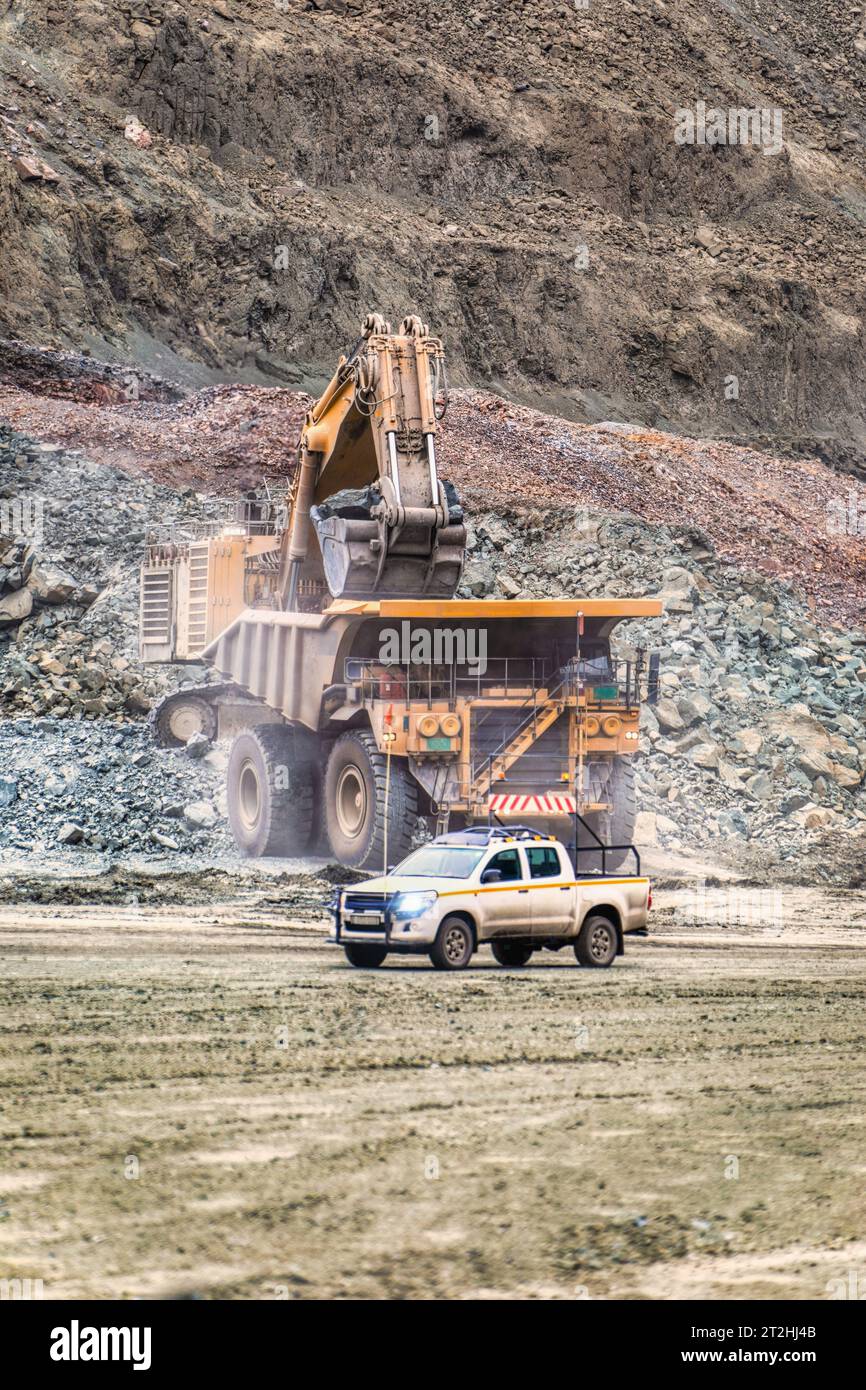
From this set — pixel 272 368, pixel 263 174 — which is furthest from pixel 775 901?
pixel 263 174

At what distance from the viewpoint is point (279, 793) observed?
18906mm

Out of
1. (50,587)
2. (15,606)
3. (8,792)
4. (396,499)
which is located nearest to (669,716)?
(396,499)

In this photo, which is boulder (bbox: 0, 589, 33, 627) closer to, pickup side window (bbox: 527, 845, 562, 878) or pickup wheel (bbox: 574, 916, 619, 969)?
pickup side window (bbox: 527, 845, 562, 878)

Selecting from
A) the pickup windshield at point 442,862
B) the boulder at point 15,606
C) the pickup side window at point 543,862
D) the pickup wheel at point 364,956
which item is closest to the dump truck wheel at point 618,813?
the pickup side window at point 543,862

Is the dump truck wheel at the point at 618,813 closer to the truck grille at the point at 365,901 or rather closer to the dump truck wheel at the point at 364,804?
the dump truck wheel at the point at 364,804

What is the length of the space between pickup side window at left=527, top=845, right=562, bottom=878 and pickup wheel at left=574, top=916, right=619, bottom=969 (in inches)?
19.2

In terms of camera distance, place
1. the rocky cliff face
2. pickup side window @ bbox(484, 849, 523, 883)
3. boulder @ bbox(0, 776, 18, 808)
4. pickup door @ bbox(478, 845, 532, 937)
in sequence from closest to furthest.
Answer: pickup door @ bbox(478, 845, 532, 937) < pickup side window @ bbox(484, 849, 523, 883) < boulder @ bbox(0, 776, 18, 808) < the rocky cliff face

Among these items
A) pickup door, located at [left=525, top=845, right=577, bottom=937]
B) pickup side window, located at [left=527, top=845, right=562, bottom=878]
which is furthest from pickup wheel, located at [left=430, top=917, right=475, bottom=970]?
pickup side window, located at [left=527, top=845, right=562, bottom=878]

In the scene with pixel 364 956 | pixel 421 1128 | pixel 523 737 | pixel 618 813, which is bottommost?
pixel 364 956

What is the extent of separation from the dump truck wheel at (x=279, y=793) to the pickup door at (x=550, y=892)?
5575 mm

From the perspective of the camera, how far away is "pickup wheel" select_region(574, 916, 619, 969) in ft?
45.6

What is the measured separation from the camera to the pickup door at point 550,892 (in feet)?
44.7

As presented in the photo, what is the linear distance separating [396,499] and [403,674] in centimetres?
175

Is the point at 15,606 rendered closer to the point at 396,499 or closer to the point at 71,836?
the point at 71,836
